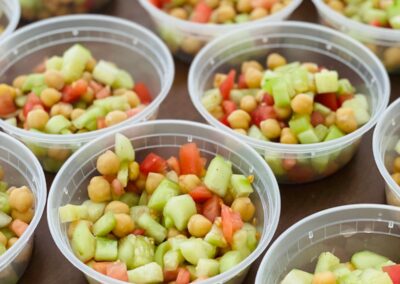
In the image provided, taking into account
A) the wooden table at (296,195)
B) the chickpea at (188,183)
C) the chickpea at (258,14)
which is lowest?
the wooden table at (296,195)

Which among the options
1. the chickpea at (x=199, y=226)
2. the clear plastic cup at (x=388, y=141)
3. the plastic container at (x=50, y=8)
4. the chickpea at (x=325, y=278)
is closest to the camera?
the chickpea at (x=325, y=278)

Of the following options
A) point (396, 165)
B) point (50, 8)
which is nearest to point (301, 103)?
point (396, 165)

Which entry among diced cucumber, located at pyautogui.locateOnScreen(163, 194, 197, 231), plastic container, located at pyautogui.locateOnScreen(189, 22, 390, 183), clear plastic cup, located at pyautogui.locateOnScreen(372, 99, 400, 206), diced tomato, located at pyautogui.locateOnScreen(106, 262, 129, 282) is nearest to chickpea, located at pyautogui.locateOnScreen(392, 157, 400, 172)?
clear plastic cup, located at pyautogui.locateOnScreen(372, 99, 400, 206)

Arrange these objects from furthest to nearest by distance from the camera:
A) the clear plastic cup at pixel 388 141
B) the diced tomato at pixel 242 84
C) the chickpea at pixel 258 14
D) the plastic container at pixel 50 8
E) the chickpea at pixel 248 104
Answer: the plastic container at pixel 50 8 → the chickpea at pixel 258 14 → the diced tomato at pixel 242 84 → the chickpea at pixel 248 104 → the clear plastic cup at pixel 388 141

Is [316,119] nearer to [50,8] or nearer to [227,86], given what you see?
[227,86]

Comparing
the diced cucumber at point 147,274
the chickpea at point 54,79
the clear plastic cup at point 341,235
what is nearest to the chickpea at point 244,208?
the clear plastic cup at point 341,235

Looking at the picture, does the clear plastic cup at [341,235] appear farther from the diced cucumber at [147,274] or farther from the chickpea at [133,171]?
the chickpea at [133,171]

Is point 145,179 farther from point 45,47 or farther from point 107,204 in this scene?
point 45,47

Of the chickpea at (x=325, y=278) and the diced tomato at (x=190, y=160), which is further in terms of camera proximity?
the diced tomato at (x=190, y=160)
